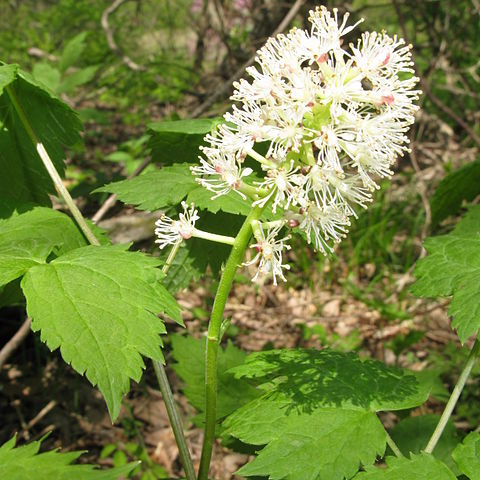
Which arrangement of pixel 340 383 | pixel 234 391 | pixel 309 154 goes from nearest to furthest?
pixel 309 154 → pixel 340 383 → pixel 234 391

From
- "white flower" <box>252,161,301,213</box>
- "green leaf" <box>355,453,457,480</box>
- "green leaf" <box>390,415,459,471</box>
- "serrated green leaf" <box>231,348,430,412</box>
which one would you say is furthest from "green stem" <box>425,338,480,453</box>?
"white flower" <box>252,161,301,213</box>

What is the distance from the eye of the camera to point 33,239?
2027mm

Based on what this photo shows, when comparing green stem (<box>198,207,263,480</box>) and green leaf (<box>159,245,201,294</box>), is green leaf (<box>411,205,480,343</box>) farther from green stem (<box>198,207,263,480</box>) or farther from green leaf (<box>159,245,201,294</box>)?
green leaf (<box>159,245,201,294</box>)

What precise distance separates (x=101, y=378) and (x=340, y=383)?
0.86 m

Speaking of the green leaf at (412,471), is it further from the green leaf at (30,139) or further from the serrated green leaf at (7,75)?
the green leaf at (30,139)

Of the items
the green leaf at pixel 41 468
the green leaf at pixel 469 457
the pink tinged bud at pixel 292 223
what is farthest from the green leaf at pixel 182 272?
the green leaf at pixel 469 457

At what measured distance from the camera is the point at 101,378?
4.84ft

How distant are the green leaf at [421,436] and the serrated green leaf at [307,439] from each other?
93 centimetres

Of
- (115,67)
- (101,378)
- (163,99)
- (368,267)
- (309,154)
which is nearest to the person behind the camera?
(101,378)

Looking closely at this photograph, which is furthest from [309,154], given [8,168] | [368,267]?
[368,267]

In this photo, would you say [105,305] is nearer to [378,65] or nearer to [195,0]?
[378,65]

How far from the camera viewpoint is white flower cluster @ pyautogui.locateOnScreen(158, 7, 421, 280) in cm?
155

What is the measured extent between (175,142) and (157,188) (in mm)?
445

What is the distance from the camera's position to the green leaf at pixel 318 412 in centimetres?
161
